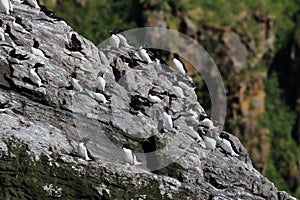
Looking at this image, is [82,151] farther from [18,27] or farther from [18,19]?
[18,19]

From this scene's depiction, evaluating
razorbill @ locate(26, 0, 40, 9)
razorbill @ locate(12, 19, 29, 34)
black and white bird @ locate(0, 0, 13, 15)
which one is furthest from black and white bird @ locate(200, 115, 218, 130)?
black and white bird @ locate(0, 0, 13, 15)

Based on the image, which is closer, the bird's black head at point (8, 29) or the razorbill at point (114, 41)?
the bird's black head at point (8, 29)

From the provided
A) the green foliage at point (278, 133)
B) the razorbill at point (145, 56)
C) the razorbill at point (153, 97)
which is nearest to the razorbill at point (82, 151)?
the razorbill at point (153, 97)

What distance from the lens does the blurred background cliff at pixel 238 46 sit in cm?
3338

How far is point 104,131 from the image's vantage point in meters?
17.7

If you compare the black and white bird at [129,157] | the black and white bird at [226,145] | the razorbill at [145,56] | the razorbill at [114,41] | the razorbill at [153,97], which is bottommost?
the black and white bird at [129,157]

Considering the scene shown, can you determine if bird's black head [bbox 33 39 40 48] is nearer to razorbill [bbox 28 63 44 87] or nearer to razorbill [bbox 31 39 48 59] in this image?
razorbill [bbox 31 39 48 59]

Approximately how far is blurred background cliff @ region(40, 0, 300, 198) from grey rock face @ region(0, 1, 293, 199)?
1319 cm

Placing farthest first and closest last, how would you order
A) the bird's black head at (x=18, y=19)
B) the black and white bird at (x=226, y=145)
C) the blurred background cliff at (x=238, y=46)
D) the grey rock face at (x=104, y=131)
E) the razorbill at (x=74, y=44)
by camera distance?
the blurred background cliff at (x=238, y=46) → the bird's black head at (x=18, y=19) → the razorbill at (x=74, y=44) → the black and white bird at (x=226, y=145) → the grey rock face at (x=104, y=131)

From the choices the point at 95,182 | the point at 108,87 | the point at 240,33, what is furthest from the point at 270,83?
the point at 95,182

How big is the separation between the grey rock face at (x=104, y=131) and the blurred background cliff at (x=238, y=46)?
13195 mm

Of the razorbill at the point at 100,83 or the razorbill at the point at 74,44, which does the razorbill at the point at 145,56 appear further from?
the razorbill at the point at 100,83

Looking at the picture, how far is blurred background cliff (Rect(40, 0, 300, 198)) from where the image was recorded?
33375 mm

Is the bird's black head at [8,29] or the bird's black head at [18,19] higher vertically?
the bird's black head at [18,19]
